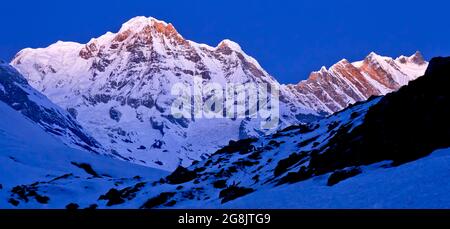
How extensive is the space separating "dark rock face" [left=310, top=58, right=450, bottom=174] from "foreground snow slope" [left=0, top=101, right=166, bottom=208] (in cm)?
4826

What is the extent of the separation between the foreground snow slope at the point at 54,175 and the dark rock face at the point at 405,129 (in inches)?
1900

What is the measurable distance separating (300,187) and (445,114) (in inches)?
487

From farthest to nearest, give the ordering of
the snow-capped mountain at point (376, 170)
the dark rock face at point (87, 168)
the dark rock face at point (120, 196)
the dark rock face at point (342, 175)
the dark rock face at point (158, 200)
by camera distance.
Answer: the dark rock face at point (87, 168) → the dark rock face at point (120, 196) → the dark rock face at point (158, 200) → the dark rock face at point (342, 175) → the snow-capped mountain at point (376, 170)

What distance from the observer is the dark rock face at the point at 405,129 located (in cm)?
4641

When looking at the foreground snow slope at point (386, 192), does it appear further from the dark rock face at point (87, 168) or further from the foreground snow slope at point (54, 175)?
the dark rock face at point (87, 168)

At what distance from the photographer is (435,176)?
3212 centimetres

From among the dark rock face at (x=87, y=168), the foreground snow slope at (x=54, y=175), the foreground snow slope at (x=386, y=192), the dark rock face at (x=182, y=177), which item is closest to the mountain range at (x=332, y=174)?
the foreground snow slope at (x=386, y=192)

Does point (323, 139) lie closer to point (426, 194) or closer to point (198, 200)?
point (198, 200)

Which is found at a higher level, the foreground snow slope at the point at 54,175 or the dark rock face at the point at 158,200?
the foreground snow slope at the point at 54,175

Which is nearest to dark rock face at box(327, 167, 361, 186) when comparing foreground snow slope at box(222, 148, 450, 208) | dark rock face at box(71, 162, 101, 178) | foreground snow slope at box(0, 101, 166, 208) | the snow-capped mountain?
the snow-capped mountain

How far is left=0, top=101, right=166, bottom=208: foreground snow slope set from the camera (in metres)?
95.9

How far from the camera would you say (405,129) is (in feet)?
163
